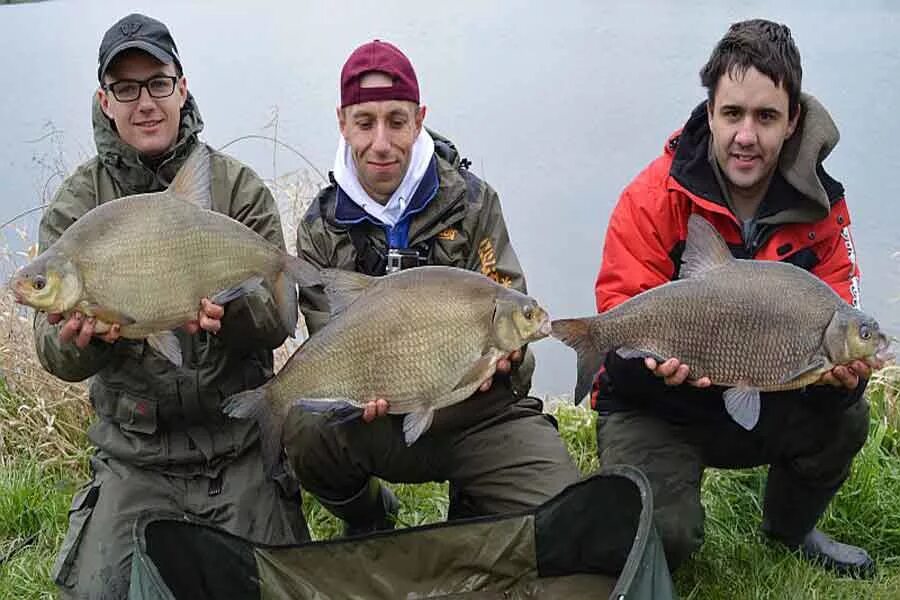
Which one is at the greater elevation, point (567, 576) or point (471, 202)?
point (471, 202)

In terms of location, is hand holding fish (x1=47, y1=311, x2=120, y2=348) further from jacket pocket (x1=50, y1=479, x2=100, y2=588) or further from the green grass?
the green grass

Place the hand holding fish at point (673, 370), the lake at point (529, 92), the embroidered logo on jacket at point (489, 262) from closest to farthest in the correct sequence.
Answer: the hand holding fish at point (673, 370) → the embroidered logo on jacket at point (489, 262) → the lake at point (529, 92)

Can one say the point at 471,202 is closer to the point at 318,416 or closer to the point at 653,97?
the point at 318,416

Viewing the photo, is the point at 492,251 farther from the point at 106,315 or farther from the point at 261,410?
the point at 106,315

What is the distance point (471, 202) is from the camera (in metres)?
2.46

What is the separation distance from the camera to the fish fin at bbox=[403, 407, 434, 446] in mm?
1957

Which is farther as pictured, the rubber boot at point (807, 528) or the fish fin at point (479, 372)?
the rubber boot at point (807, 528)

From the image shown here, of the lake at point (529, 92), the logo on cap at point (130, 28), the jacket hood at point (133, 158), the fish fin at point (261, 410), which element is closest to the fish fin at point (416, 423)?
the fish fin at point (261, 410)

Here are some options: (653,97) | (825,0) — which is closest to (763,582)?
(653,97)

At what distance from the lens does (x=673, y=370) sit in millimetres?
2057

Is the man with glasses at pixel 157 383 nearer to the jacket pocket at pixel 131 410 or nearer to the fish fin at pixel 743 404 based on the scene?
the jacket pocket at pixel 131 410

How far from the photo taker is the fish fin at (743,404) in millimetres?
2027

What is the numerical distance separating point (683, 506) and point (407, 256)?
2.66 ft

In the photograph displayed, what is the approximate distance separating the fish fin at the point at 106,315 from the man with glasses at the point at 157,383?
1.16 ft
